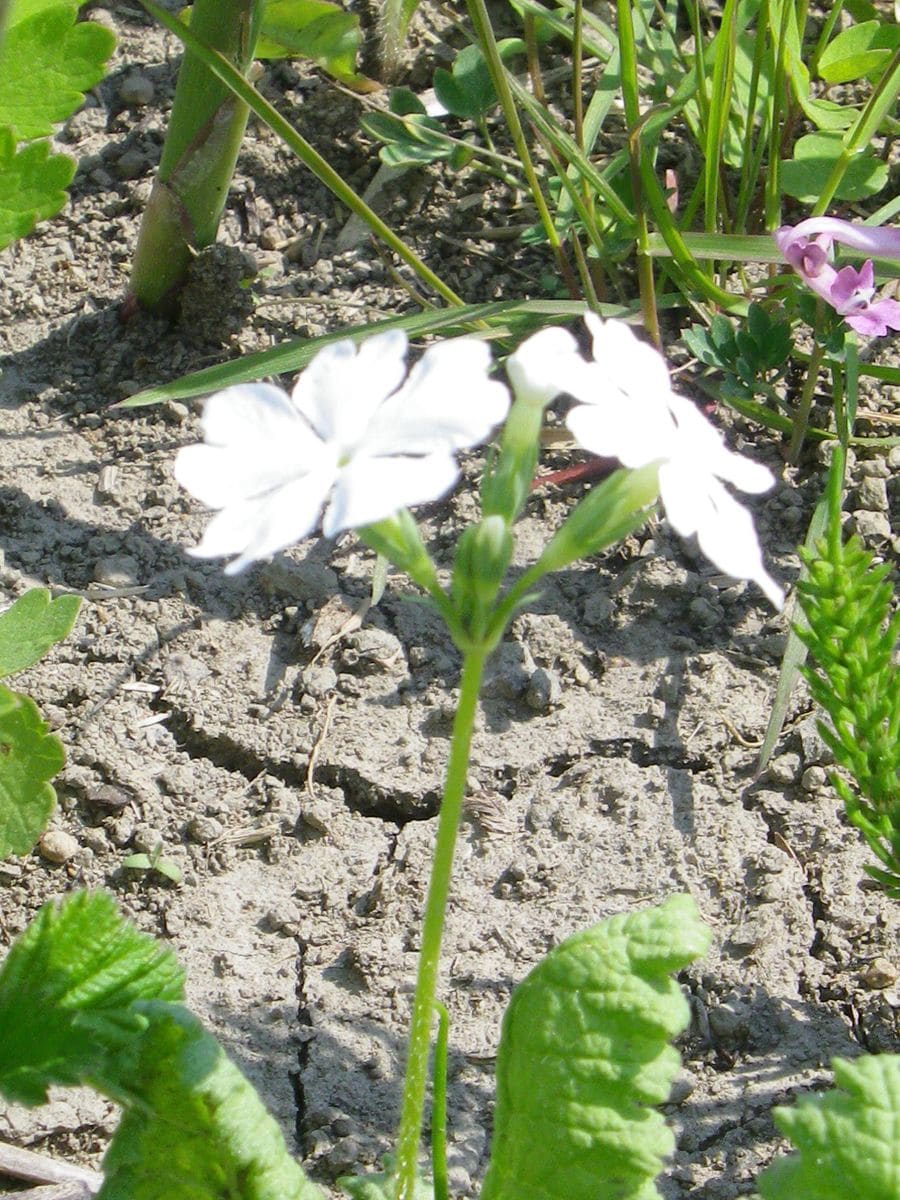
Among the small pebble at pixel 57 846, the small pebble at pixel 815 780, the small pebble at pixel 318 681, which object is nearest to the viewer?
the small pebble at pixel 57 846

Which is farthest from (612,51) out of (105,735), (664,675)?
(105,735)

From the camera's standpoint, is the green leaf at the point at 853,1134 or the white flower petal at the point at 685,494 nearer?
the white flower petal at the point at 685,494

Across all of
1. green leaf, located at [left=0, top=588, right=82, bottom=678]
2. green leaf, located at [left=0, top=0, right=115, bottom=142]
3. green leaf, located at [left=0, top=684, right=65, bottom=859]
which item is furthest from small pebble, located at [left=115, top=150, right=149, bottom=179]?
green leaf, located at [left=0, top=684, right=65, bottom=859]

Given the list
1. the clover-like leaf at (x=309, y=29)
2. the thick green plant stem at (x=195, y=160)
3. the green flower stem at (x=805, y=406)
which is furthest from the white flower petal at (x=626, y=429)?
the clover-like leaf at (x=309, y=29)

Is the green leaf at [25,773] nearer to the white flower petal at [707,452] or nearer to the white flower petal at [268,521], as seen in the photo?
the white flower petal at [268,521]

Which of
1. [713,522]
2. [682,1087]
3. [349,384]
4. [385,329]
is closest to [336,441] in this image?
[349,384]

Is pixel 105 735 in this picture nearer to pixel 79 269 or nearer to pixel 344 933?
pixel 344 933

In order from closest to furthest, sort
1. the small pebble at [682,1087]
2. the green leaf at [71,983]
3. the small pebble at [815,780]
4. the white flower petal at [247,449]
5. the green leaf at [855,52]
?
the white flower petal at [247,449] < the green leaf at [71,983] < the small pebble at [682,1087] < the small pebble at [815,780] < the green leaf at [855,52]

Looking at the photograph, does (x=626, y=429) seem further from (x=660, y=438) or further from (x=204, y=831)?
(x=204, y=831)

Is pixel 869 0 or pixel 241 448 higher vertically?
pixel 869 0
